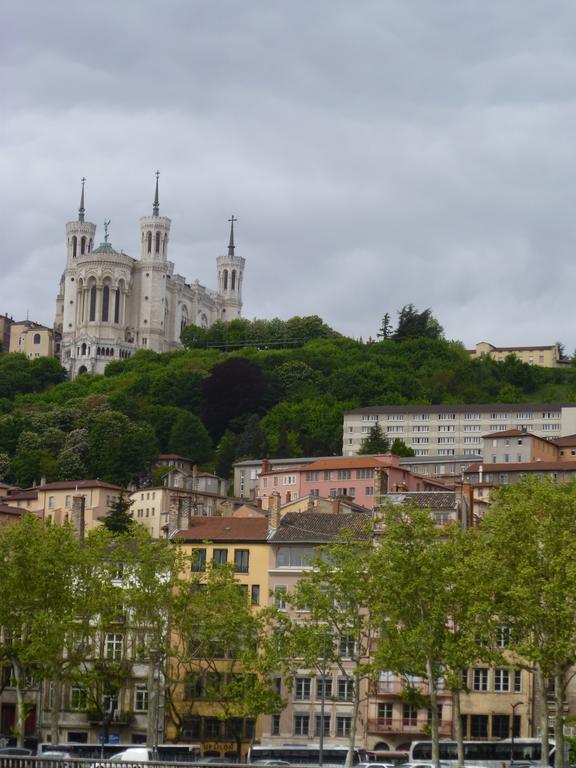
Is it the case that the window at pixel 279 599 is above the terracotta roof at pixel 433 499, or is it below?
below

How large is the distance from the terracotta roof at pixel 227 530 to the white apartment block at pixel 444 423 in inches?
3691

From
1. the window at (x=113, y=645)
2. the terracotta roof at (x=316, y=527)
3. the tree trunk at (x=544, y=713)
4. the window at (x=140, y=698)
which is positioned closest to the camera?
the tree trunk at (x=544, y=713)

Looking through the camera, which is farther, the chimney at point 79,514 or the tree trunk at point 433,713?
the chimney at point 79,514

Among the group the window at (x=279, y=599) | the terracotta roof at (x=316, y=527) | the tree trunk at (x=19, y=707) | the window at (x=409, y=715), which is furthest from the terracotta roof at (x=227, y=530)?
the window at (x=409, y=715)

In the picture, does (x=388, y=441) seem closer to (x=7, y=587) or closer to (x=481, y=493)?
(x=481, y=493)

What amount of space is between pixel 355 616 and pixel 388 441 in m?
114

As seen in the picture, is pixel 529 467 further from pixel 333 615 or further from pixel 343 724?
pixel 333 615

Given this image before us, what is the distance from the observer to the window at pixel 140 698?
85812 mm

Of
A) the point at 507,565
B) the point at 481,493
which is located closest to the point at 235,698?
the point at 507,565

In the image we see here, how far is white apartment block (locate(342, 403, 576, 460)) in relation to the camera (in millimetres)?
186625

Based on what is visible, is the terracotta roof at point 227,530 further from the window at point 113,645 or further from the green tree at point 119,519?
the green tree at point 119,519

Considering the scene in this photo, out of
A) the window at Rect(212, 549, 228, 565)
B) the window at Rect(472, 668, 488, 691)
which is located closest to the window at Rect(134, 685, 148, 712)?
the window at Rect(212, 549, 228, 565)

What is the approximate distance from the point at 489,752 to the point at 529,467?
261ft

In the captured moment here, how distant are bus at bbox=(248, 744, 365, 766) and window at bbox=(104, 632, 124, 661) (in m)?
10.8
